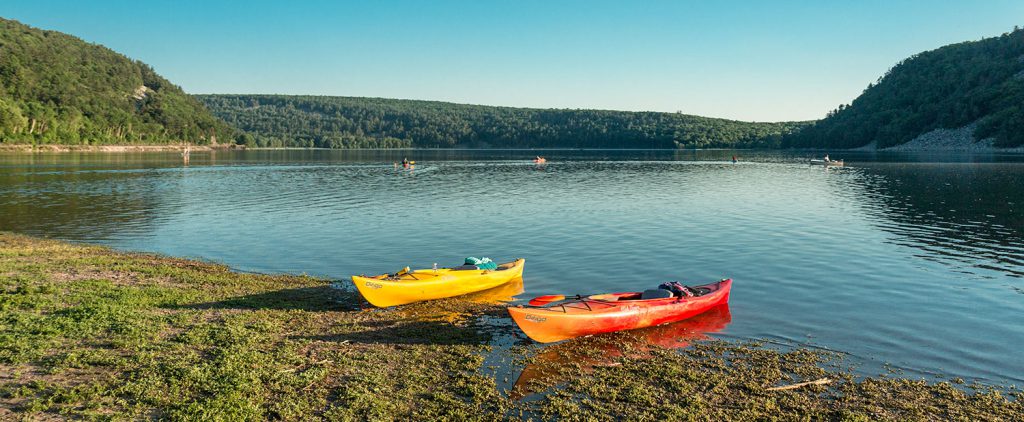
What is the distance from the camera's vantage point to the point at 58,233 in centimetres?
3356

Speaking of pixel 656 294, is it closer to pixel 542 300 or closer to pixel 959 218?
pixel 542 300

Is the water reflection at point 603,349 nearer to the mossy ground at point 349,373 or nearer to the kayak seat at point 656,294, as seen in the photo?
the mossy ground at point 349,373

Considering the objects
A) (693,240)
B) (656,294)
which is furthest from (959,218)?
(656,294)

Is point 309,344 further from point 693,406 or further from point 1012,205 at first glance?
point 1012,205

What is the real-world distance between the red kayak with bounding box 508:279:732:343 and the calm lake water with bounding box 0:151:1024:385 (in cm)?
118

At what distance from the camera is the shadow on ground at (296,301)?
18.3m

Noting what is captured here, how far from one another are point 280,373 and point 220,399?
1.57 metres

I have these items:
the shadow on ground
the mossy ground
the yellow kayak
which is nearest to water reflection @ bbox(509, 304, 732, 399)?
the mossy ground

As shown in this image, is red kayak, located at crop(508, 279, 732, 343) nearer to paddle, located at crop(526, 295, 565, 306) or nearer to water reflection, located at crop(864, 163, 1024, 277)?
paddle, located at crop(526, 295, 565, 306)

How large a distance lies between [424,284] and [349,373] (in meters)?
6.55

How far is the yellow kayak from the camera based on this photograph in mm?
18516

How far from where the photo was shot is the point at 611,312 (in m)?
16.6

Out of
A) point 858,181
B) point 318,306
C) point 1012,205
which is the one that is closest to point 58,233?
point 318,306

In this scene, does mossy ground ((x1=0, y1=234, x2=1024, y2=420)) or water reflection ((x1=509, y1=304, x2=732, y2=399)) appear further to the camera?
water reflection ((x1=509, y1=304, x2=732, y2=399))
